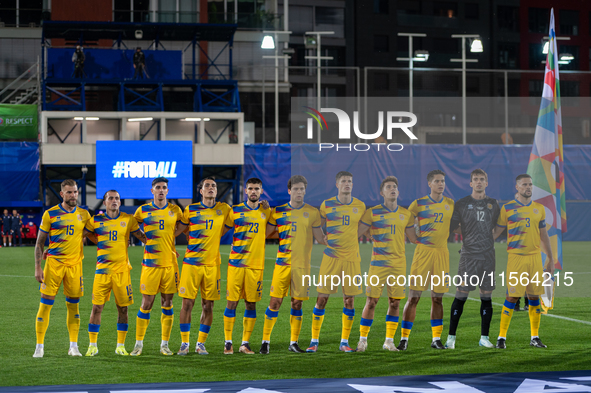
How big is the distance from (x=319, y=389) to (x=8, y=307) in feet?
24.1

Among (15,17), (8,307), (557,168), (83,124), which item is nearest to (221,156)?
(83,124)

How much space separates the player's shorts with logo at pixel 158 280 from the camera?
25.4 feet

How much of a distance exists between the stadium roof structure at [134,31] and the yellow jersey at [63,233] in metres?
25.2

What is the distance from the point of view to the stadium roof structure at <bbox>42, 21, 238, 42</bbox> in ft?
105

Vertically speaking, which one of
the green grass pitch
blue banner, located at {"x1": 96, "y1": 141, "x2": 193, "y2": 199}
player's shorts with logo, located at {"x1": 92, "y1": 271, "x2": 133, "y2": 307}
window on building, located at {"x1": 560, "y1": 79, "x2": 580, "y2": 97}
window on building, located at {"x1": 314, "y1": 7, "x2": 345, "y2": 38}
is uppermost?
window on building, located at {"x1": 314, "y1": 7, "x2": 345, "y2": 38}

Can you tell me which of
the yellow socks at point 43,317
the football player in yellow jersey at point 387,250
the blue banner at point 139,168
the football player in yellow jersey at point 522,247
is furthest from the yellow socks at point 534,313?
the blue banner at point 139,168

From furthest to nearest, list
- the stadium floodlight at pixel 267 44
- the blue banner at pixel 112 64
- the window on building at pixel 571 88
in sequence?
the window on building at pixel 571 88, the blue banner at pixel 112 64, the stadium floodlight at pixel 267 44

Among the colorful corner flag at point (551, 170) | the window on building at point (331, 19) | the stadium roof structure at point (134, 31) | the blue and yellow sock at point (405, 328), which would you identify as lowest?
the blue and yellow sock at point (405, 328)

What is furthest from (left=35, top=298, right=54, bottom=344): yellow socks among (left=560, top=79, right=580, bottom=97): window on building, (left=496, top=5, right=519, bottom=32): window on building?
(left=496, top=5, right=519, bottom=32): window on building

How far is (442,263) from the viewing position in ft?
27.0

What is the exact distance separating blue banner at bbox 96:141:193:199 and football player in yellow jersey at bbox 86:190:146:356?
20.9 metres

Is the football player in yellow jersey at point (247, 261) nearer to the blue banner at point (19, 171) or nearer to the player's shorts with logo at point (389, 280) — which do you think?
the player's shorts with logo at point (389, 280)

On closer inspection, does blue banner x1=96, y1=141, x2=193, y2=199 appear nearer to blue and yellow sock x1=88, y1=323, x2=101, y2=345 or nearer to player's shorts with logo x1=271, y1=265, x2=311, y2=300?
blue and yellow sock x1=88, y1=323, x2=101, y2=345

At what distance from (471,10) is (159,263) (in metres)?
57.1
